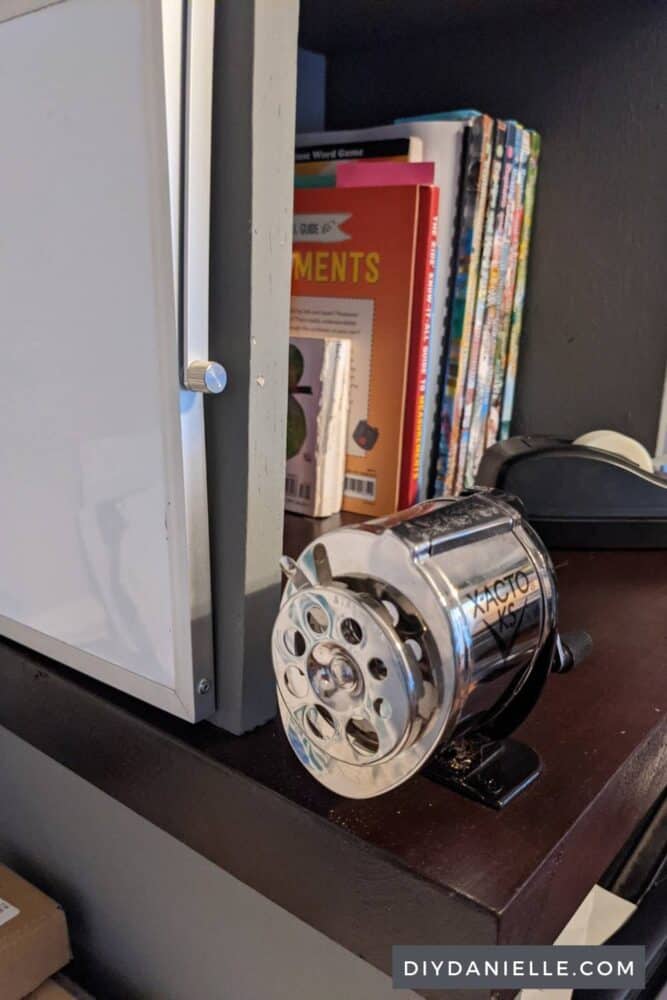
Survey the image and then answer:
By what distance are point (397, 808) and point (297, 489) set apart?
40cm

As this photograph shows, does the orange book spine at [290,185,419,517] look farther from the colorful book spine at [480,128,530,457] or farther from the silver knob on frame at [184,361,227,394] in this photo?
the silver knob on frame at [184,361,227,394]

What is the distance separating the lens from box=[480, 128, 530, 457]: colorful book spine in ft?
2.71

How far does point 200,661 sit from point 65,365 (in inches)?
7.5

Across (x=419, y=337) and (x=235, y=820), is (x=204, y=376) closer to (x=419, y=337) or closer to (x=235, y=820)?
(x=235, y=820)

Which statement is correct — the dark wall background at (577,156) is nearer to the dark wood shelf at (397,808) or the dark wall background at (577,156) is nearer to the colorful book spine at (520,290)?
the colorful book spine at (520,290)

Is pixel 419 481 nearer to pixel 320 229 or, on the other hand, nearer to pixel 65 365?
Result: pixel 320 229

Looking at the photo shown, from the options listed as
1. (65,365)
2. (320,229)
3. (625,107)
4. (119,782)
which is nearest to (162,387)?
(65,365)

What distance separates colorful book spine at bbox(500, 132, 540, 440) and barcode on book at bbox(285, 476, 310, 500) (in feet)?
0.91

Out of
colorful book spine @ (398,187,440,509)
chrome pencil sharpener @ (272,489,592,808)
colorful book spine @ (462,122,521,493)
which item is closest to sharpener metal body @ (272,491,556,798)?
chrome pencil sharpener @ (272,489,592,808)

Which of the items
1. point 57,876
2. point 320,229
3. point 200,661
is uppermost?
point 320,229

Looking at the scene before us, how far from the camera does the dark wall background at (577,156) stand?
801 millimetres

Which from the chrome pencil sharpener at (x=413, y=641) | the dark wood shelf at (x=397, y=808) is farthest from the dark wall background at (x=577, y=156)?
the chrome pencil sharpener at (x=413, y=641)

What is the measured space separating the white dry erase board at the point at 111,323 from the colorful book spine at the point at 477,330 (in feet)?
1.37

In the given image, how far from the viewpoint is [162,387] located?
41 cm
